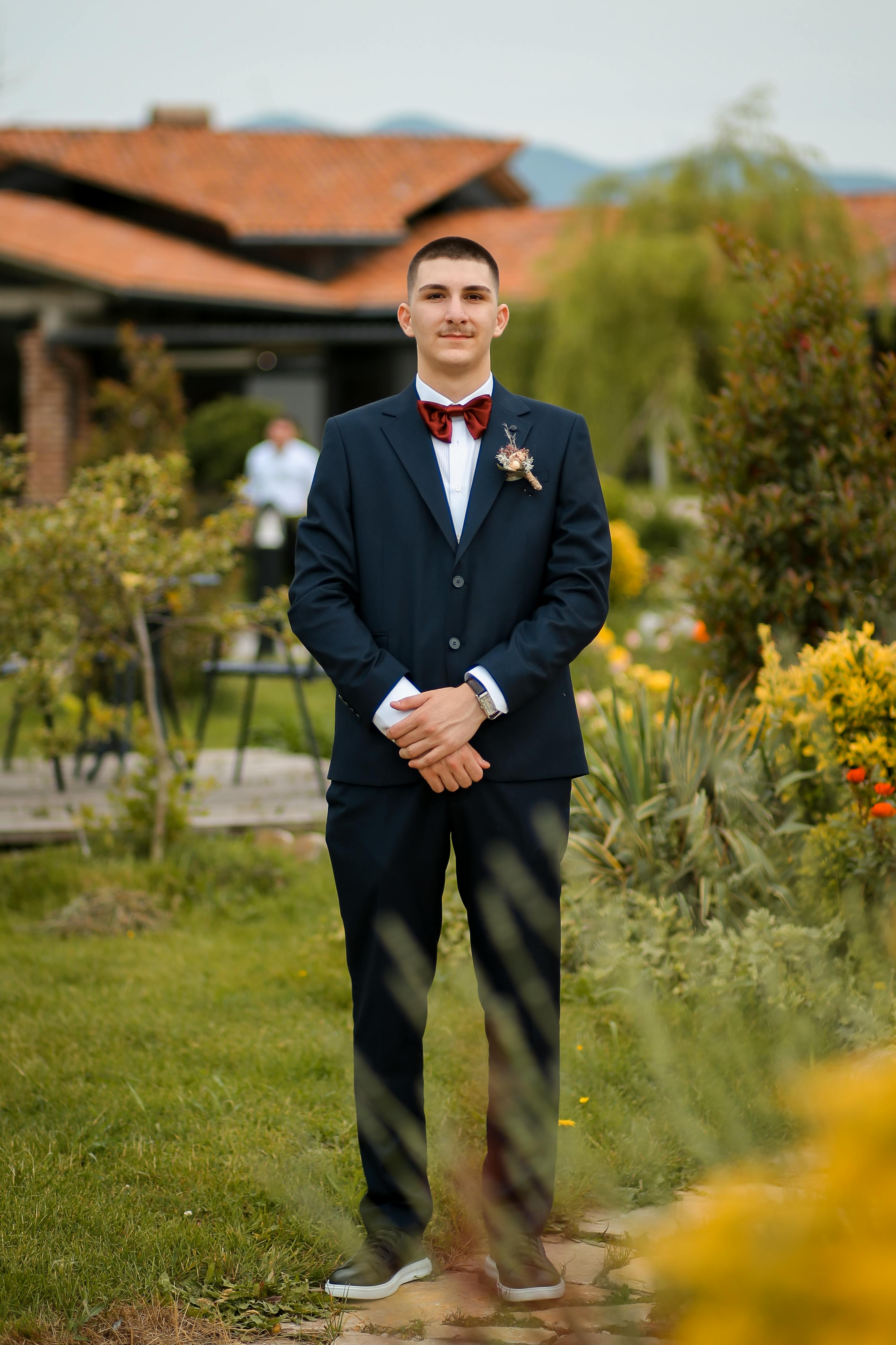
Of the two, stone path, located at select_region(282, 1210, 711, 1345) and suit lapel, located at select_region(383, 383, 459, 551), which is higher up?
suit lapel, located at select_region(383, 383, 459, 551)

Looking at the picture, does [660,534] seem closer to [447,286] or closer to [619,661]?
[619,661]

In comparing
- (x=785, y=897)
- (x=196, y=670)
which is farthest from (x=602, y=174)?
(x=785, y=897)

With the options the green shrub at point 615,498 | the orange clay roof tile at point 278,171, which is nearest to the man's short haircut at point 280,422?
the green shrub at point 615,498

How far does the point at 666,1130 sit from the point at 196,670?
7265mm

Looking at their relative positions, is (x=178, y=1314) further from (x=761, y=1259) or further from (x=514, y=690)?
(x=761, y=1259)

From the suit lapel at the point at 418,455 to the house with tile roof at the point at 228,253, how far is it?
47.5 feet

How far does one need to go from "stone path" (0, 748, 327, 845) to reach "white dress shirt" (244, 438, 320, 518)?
363 cm

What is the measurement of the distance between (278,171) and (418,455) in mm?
20141

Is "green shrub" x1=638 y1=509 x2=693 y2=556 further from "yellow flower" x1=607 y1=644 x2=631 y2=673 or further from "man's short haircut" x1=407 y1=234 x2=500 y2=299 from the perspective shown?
"man's short haircut" x1=407 y1=234 x2=500 y2=299

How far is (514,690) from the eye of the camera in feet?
8.35

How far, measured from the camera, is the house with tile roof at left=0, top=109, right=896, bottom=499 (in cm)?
1678

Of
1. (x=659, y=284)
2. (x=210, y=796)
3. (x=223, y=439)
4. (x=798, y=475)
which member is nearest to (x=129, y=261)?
(x=223, y=439)

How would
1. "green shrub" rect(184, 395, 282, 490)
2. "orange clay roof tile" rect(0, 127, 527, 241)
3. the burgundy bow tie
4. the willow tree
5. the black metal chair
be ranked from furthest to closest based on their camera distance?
"orange clay roof tile" rect(0, 127, 527, 241)
the willow tree
"green shrub" rect(184, 395, 282, 490)
the black metal chair
the burgundy bow tie

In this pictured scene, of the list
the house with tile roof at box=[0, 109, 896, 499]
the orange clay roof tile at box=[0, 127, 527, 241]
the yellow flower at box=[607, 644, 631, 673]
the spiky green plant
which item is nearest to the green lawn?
the spiky green plant
